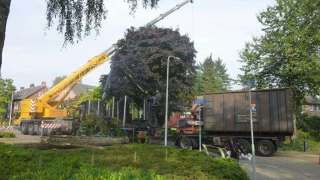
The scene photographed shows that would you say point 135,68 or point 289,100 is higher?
point 135,68

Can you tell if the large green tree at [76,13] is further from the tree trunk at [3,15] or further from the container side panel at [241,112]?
the container side panel at [241,112]

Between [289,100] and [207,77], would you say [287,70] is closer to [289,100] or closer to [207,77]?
[289,100]

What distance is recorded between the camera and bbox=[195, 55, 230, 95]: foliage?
8500 centimetres

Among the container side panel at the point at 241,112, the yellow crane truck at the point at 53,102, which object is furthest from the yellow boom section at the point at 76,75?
the container side panel at the point at 241,112

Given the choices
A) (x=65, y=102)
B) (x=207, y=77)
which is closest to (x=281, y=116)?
(x=65, y=102)

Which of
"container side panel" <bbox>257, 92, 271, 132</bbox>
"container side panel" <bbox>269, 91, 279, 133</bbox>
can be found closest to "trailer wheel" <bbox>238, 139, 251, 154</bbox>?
"container side panel" <bbox>257, 92, 271, 132</bbox>

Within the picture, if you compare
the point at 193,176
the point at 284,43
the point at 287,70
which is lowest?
the point at 193,176

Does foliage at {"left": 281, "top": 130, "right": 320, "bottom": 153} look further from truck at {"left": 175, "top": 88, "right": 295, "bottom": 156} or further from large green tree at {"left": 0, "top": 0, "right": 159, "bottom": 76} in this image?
large green tree at {"left": 0, "top": 0, "right": 159, "bottom": 76}

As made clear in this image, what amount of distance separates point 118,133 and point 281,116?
519 inches

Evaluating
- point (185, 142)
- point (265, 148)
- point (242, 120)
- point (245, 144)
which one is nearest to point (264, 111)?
point (242, 120)

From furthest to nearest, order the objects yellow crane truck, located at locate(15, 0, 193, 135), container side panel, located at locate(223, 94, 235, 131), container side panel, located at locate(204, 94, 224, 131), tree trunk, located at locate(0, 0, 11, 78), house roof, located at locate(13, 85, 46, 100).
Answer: house roof, located at locate(13, 85, 46, 100)
yellow crane truck, located at locate(15, 0, 193, 135)
container side panel, located at locate(204, 94, 224, 131)
container side panel, located at locate(223, 94, 235, 131)
tree trunk, located at locate(0, 0, 11, 78)

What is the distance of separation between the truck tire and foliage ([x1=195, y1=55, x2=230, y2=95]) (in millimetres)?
55737

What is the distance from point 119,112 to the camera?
37.3 meters

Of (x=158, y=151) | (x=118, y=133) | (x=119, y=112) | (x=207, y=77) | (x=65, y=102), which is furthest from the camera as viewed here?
(x=207, y=77)
